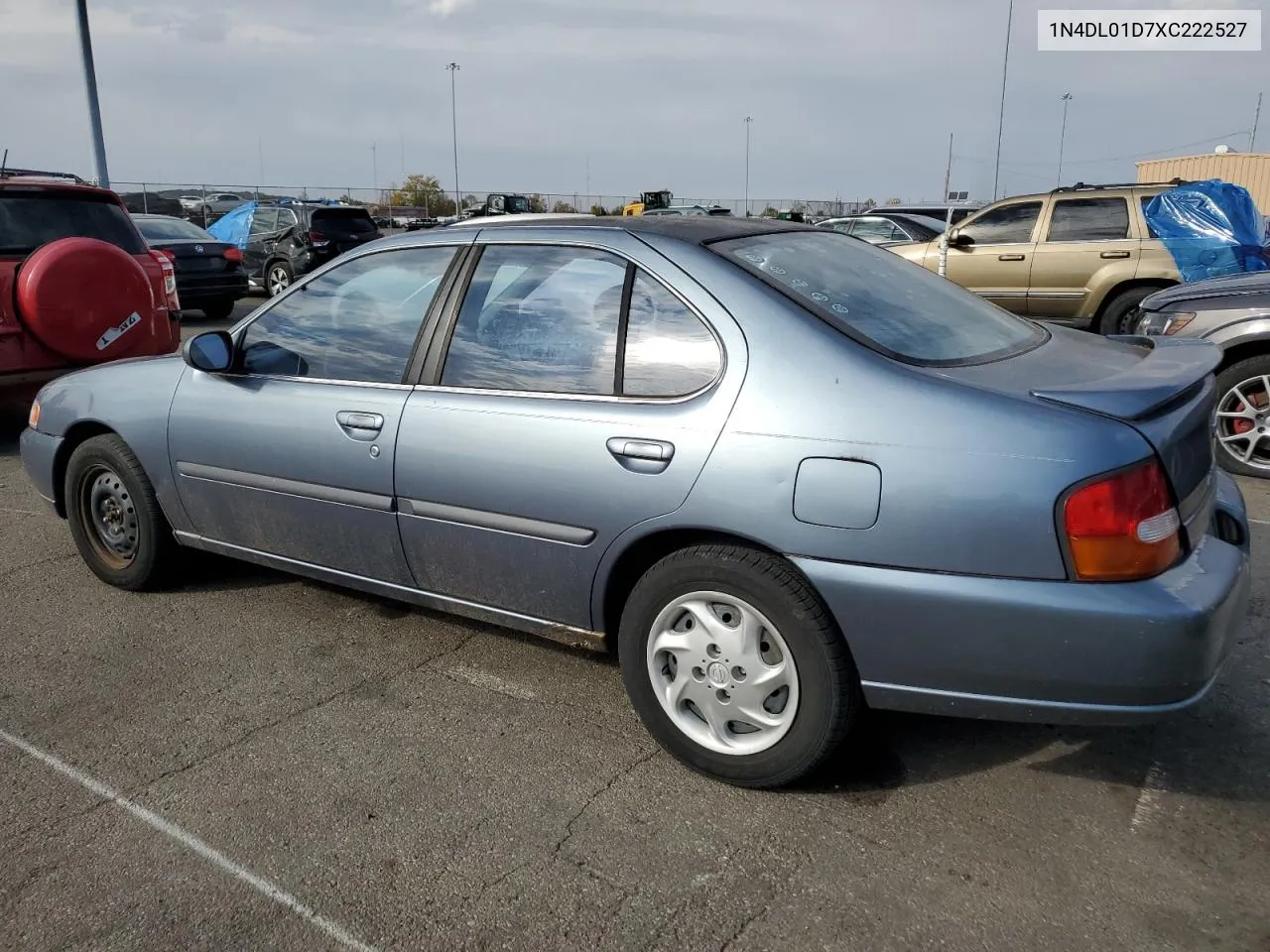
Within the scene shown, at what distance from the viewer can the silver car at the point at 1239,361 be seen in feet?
19.1

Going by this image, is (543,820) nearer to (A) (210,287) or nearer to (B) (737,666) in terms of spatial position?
(B) (737,666)

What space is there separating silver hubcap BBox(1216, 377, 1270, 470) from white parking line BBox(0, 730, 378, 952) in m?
5.48

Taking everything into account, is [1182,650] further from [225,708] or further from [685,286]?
[225,708]

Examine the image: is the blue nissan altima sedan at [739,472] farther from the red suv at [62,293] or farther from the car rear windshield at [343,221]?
the car rear windshield at [343,221]

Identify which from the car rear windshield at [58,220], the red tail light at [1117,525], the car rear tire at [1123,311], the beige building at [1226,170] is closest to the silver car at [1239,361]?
the car rear tire at [1123,311]

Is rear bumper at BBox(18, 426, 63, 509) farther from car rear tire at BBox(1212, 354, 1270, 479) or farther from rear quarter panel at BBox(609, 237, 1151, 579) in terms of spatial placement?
car rear tire at BBox(1212, 354, 1270, 479)

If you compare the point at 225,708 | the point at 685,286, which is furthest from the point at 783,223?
the point at 225,708

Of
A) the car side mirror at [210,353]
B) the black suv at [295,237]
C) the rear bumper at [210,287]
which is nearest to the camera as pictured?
the car side mirror at [210,353]

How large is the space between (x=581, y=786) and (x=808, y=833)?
2.14 ft

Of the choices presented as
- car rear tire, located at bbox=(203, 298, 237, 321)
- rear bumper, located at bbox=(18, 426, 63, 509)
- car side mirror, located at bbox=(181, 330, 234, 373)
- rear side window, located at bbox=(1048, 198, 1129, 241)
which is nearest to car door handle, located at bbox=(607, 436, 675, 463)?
car side mirror, located at bbox=(181, 330, 234, 373)

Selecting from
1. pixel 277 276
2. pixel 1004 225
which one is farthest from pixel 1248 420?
pixel 277 276

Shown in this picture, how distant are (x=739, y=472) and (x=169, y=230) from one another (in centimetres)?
1396

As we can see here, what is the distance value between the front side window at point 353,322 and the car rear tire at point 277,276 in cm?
1453

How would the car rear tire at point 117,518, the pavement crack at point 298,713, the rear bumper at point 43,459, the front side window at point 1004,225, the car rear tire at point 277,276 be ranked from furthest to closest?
the car rear tire at point 277,276 → the front side window at point 1004,225 → the rear bumper at point 43,459 → the car rear tire at point 117,518 → the pavement crack at point 298,713
